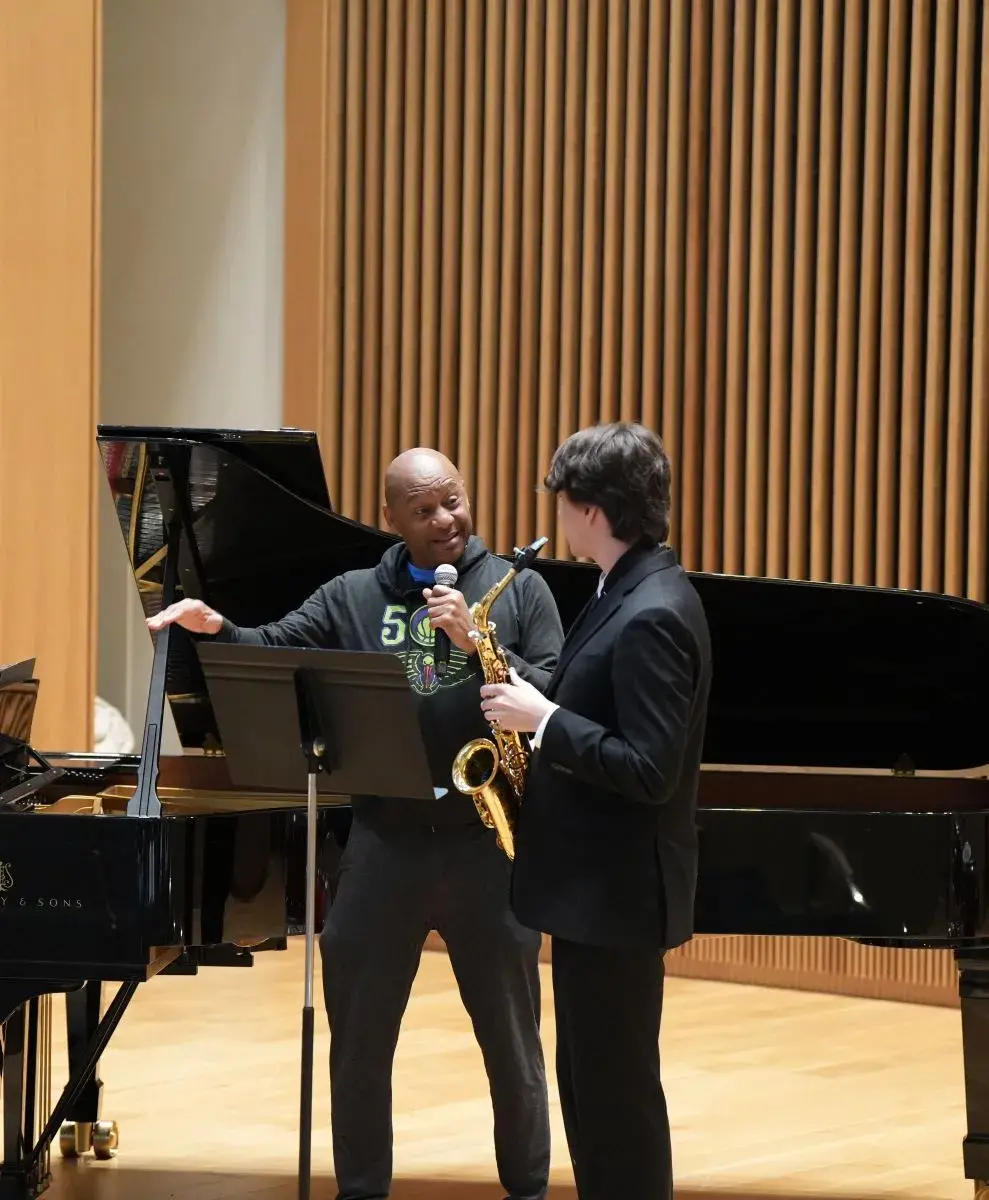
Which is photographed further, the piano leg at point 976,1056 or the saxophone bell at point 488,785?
the piano leg at point 976,1056

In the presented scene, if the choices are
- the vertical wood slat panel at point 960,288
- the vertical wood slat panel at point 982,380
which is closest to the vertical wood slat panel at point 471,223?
the vertical wood slat panel at point 960,288

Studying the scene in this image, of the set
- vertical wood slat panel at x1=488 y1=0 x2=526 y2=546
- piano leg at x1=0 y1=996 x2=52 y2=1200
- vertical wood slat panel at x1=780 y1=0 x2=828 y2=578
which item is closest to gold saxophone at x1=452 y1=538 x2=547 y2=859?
piano leg at x1=0 y1=996 x2=52 y2=1200

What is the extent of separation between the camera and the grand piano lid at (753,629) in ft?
11.1

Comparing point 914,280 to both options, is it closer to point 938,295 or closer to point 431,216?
point 938,295

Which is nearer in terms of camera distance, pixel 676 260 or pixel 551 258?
pixel 676 260

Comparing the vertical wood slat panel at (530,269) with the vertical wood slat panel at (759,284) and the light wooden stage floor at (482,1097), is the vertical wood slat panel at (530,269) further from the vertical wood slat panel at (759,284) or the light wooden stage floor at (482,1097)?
the light wooden stage floor at (482,1097)

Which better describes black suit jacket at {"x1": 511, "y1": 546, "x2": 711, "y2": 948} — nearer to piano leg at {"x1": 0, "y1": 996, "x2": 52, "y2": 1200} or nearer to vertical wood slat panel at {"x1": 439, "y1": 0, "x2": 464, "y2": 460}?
piano leg at {"x1": 0, "y1": 996, "x2": 52, "y2": 1200}

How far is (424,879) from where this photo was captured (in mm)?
3008

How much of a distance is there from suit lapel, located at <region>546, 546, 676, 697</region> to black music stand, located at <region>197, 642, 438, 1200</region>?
0.30 m

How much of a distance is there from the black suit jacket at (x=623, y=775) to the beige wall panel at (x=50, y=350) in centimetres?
376

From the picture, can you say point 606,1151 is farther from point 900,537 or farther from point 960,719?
point 900,537

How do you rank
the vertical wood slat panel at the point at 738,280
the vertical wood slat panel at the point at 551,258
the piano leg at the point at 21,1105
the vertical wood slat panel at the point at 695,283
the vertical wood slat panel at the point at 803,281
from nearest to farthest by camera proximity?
the piano leg at the point at 21,1105, the vertical wood slat panel at the point at 803,281, the vertical wood slat panel at the point at 738,280, the vertical wood slat panel at the point at 695,283, the vertical wood slat panel at the point at 551,258

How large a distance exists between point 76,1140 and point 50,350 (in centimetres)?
297

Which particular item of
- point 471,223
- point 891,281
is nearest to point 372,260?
point 471,223
